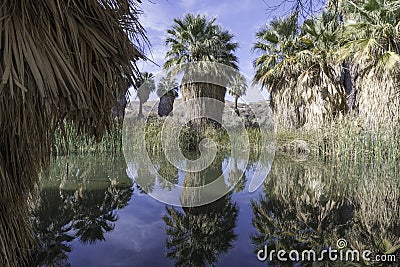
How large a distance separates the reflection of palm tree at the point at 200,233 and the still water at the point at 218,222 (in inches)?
0.4

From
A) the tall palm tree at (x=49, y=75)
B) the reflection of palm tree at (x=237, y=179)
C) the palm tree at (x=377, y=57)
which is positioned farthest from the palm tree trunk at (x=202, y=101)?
the tall palm tree at (x=49, y=75)

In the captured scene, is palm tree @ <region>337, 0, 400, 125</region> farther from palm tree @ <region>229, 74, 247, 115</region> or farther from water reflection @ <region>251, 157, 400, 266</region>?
palm tree @ <region>229, 74, 247, 115</region>

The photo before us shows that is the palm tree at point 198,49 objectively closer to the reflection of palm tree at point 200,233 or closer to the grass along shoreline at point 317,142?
the grass along shoreline at point 317,142

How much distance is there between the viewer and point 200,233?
3391 mm

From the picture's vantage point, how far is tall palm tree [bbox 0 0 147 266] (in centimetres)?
102

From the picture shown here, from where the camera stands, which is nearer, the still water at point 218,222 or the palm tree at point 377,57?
the still water at point 218,222

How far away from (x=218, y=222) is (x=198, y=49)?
39.3 feet

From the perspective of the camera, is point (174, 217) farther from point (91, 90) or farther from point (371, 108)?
point (371, 108)

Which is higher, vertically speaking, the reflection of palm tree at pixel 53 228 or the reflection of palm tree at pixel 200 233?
the reflection of palm tree at pixel 200 233

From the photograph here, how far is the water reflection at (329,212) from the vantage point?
303 cm

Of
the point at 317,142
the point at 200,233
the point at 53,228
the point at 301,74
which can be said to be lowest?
the point at 53,228

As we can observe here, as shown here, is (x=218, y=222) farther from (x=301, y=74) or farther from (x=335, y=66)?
(x=335, y=66)

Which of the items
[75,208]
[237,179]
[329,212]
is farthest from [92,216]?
[237,179]

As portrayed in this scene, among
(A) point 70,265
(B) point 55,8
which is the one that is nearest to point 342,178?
(A) point 70,265
